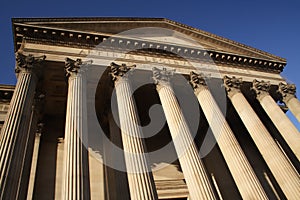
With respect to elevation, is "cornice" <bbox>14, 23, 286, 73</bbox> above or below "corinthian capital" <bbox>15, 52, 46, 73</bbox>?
above

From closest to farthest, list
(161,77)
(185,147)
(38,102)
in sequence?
1. (185,147)
2. (38,102)
3. (161,77)

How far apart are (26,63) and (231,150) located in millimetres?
11310

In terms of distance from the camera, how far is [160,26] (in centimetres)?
1898

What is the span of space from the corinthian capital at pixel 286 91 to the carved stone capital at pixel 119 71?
11.5 m

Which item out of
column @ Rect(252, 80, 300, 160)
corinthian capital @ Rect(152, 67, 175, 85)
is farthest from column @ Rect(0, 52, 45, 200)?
column @ Rect(252, 80, 300, 160)

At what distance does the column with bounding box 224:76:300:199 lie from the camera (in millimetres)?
12586

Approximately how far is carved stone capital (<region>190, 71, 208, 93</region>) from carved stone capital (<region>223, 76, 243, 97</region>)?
1729mm

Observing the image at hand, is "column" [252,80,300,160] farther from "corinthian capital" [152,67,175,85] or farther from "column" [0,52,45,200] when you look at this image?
"column" [0,52,45,200]

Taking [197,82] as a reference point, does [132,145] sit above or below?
below

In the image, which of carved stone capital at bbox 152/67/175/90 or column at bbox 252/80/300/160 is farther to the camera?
column at bbox 252/80/300/160

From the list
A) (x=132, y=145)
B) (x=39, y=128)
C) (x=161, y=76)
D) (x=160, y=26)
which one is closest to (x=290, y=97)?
(x=161, y=76)

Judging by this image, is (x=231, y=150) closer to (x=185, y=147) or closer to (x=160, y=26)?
(x=185, y=147)

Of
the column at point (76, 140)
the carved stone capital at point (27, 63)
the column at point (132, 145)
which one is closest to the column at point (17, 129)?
the carved stone capital at point (27, 63)

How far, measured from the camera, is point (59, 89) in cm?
1541
